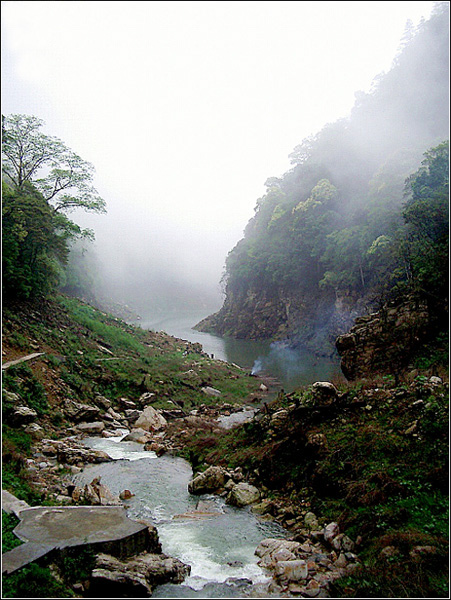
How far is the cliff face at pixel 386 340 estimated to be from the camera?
48.6 ft

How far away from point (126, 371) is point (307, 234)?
43.7 metres

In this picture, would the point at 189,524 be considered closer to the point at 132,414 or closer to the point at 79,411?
the point at 79,411

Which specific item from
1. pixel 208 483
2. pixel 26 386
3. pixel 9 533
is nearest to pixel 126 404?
pixel 26 386

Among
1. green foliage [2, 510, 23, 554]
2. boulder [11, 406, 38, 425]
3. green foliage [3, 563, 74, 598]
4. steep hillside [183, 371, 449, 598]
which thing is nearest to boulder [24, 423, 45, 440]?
boulder [11, 406, 38, 425]

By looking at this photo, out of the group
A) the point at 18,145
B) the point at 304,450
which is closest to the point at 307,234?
the point at 18,145

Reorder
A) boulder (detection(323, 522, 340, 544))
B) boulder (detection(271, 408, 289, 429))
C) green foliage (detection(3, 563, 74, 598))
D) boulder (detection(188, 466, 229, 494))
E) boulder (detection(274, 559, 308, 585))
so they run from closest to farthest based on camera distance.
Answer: green foliage (detection(3, 563, 74, 598)) < boulder (detection(274, 559, 308, 585)) < boulder (detection(323, 522, 340, 544)) < boulder (detection(188, 466, 229, 494)) < boulder (detection(271, 408, 289, 429))

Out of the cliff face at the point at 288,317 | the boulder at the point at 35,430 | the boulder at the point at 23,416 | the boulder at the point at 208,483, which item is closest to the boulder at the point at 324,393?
the boulder at the point at 208,483

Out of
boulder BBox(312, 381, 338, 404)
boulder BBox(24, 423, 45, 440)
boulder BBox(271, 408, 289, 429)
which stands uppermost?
boulder BBox(312, 381, 338, 404)

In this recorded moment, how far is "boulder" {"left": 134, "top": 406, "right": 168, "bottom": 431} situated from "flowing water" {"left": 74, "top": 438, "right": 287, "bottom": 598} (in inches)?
127

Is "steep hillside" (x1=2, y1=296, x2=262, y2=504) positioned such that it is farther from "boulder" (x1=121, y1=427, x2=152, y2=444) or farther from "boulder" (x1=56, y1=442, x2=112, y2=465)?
"boulder" (x1=121, y1=427, x2=152, y2=444)

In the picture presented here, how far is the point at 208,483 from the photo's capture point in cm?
1063

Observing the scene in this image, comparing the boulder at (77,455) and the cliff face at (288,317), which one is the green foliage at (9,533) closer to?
the boulder at (77,455)

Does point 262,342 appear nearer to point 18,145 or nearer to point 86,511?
point 18,145

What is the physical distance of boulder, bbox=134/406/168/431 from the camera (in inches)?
666
